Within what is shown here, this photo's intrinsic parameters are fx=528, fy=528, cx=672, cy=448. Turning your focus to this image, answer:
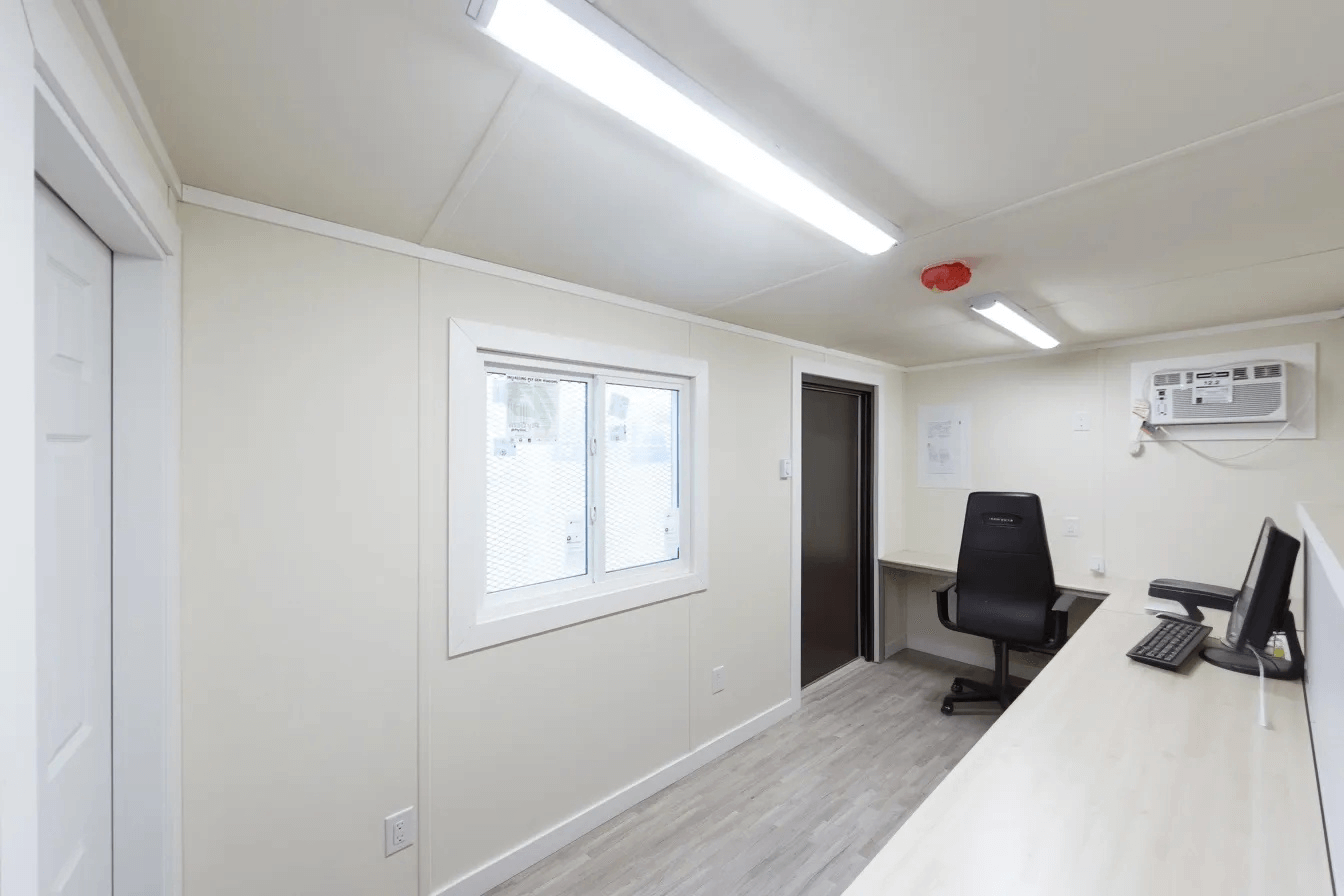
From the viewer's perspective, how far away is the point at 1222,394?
2.84 meters

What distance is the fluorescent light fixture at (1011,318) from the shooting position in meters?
2.28

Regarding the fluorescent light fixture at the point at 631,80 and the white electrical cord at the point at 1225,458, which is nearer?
the fluorescent light fixture at the point at 631,80

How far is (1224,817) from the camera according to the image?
106 cm

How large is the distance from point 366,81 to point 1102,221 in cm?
191

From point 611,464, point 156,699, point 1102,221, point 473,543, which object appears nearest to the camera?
point 156,699

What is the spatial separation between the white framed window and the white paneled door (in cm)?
81

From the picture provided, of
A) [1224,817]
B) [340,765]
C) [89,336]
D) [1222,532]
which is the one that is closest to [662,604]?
[340,765]

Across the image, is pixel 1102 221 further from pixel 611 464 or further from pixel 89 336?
pixel 89 336

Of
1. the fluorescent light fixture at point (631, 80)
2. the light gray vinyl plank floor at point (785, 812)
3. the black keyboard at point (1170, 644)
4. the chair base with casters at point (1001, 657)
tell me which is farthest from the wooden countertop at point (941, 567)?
the fluorescent light fixture at point (631, 80)

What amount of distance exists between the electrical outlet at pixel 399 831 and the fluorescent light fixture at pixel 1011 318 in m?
2.89

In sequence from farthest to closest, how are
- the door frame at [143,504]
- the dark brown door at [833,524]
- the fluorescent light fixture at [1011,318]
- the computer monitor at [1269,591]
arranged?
1. the dark brown door at [833,524]
2. the fluorescent light fixture at [1011,318]
3. the computer monitor at [1269,591]
4. the door frame at [143,504]

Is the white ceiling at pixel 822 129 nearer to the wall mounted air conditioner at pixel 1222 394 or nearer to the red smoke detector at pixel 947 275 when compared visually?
the red smoke detector at pixel 947 275

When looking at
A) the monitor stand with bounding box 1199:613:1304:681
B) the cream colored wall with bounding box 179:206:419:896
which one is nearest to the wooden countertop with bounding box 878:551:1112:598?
the monitor stand with bounding box 1199:613:1304:681

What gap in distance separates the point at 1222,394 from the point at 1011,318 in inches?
55.3
